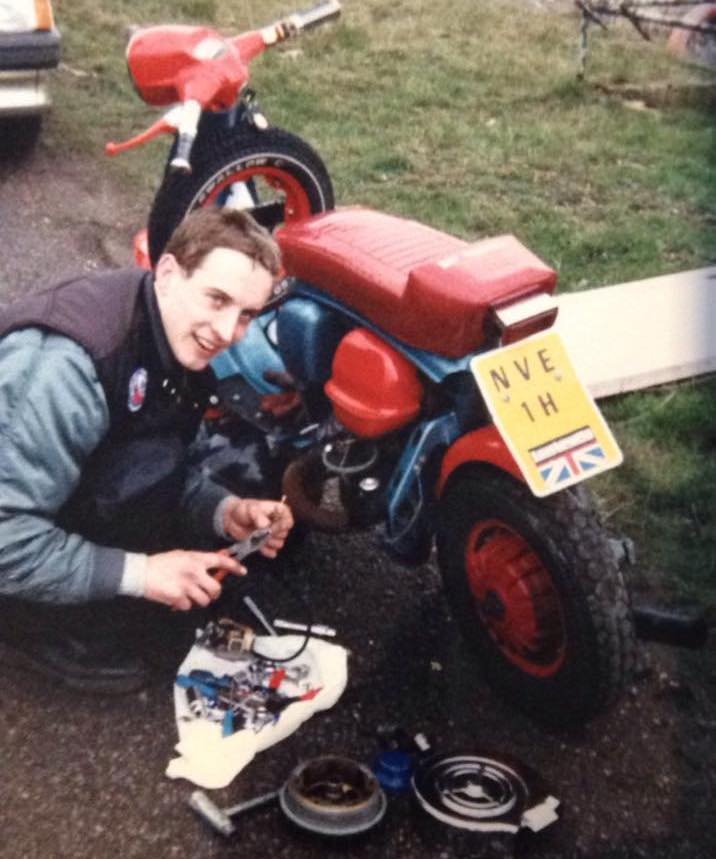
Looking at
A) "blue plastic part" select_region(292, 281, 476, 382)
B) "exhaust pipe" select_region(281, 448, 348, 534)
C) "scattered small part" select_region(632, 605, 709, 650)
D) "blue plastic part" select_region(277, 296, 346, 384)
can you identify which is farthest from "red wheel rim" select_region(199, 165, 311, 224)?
"scattered small part" select_region(632, 605, 709, 650)

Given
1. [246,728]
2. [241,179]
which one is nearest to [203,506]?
[246,728]

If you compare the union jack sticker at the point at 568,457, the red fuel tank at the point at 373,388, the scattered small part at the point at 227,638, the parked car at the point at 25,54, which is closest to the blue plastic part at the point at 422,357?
the red fuel tank at the point at 373,388

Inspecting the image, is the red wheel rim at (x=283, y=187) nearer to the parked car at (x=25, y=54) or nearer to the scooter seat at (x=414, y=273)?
the scooter seat at (x=414, y=273)

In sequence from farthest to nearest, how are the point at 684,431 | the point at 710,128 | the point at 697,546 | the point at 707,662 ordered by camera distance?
the point at 710,128 → the point at 684,431 → the point at 697,546 → the point at 707,662

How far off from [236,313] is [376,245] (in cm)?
50

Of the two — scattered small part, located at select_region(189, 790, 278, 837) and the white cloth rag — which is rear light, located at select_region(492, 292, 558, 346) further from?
scattered small part, located at select_region(189, 790, 278, 837)

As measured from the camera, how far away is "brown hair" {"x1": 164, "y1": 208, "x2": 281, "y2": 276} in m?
2.56

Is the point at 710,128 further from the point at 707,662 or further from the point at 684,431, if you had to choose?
the point at 707,662

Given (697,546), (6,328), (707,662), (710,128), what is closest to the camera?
(6,328)

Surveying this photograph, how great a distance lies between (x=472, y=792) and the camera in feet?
8.46

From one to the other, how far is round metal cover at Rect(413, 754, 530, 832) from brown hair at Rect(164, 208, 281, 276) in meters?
1.06

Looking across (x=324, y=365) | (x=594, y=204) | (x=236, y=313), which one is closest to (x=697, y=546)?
(x=324, y=365)

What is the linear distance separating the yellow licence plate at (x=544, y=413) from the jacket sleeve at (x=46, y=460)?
2.53 ft

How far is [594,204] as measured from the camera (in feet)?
18.7
